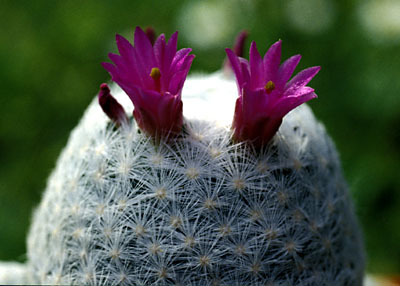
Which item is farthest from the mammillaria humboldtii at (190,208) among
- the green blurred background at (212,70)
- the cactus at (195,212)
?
the green blurred background at (212,70)

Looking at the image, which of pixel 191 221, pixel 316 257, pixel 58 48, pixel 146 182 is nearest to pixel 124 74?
pixel 146 182

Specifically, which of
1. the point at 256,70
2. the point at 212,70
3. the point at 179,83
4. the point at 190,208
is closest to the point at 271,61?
the point at 256,70

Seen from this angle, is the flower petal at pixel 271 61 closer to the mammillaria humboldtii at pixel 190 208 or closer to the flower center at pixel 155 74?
the mammillaria humboldtii at pixel 190 208

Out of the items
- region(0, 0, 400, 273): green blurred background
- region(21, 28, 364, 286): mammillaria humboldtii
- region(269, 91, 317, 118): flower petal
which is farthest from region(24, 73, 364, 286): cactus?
region(0, 0, 400, 273): green blurred background

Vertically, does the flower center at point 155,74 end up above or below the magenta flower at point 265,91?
above

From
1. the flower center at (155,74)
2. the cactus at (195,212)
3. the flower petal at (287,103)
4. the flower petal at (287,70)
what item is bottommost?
the cactus at (195,212)

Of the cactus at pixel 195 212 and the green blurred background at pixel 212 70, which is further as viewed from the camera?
the green blurred background at pixel 212 70

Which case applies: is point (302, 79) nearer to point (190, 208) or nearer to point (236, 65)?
point (236, 65)
